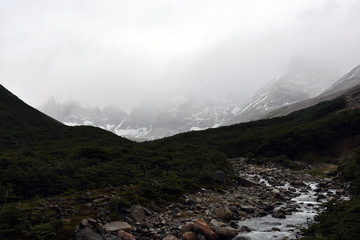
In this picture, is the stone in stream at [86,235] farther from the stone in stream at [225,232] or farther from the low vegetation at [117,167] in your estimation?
the stone in stream at [225,232]

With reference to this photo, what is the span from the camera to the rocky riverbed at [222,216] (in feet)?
46.0

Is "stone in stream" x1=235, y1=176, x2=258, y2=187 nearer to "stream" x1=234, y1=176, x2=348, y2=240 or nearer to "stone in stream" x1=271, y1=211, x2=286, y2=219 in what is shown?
"stream" x1=234, y1=176, x2=348, y2=240

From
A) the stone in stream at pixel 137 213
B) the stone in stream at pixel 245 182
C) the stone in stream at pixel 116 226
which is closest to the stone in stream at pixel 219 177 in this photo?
the stone in stream at pixel 245 182

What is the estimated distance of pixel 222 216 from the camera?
57.0 feet

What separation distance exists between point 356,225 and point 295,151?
138 feet

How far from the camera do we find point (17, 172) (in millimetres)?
22625

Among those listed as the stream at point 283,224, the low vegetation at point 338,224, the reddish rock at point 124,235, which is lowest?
the stream at point 283,224

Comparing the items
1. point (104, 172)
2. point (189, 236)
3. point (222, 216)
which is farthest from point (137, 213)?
point (104, 172)

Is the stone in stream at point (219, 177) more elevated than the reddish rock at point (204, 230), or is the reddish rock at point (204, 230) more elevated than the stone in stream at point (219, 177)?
the stone in stream at point (219, 177)

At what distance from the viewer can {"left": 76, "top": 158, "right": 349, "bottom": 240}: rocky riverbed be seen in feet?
46.0

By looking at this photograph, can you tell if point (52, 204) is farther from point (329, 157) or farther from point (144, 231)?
point (329, 157)

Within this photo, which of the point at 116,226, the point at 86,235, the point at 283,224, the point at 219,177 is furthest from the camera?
the point at 219,177

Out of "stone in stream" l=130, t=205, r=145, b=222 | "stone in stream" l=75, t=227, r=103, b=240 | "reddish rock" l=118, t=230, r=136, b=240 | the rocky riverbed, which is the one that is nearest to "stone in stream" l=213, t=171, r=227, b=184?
the rocky riverbed

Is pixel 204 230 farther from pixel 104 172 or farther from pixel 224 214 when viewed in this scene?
pixel 104 172
